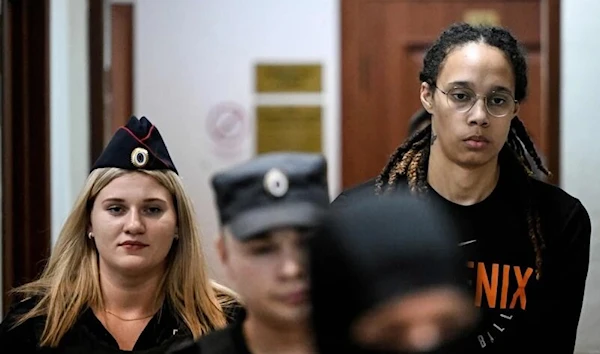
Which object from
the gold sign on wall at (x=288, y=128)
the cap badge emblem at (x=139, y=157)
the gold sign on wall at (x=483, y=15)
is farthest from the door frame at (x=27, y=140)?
the gold sign on wall at (x=483, y=15)

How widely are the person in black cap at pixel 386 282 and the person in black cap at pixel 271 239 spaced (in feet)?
0.15

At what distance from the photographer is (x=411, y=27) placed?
345 cm

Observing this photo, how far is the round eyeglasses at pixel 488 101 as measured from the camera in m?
1.31

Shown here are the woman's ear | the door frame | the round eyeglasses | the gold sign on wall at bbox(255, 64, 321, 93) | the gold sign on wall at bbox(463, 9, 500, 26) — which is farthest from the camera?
the gold sign on wall at bbox(255, 64, 321, 93)

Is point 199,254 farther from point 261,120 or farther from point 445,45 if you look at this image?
point 261,120

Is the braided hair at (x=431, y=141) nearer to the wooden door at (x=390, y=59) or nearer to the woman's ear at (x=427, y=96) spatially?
the woman's ear at (x=427, y=96)

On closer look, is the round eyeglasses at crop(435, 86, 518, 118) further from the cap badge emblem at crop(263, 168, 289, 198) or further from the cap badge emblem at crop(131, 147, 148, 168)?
the cap badge emblem at crop(263, 168, 289, 198)

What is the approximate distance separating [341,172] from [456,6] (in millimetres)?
754

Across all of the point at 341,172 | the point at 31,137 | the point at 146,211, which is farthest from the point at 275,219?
the point at 341,172

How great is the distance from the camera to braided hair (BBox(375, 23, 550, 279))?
1364 mm

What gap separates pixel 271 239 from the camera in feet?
2.35

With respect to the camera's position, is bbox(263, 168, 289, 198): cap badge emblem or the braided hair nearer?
bbox(263, 168, 289, 198): cap badge emblem

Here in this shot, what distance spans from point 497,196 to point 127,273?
577 millimetres

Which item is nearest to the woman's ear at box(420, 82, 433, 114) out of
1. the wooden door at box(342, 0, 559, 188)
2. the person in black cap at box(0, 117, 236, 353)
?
the person in black cap at box(0, 117, 236, 353)
